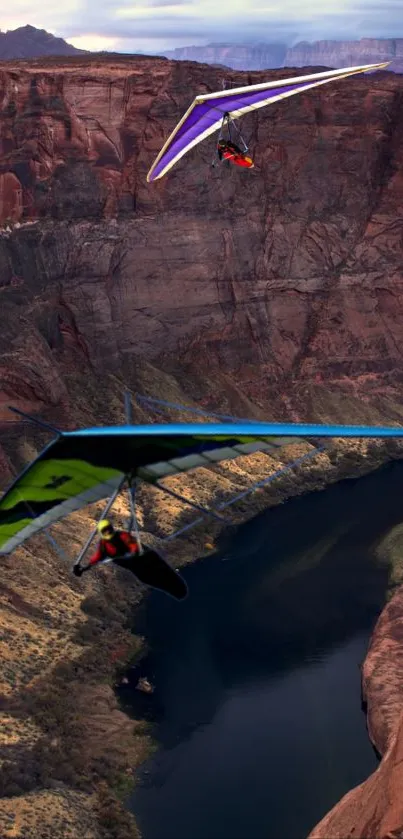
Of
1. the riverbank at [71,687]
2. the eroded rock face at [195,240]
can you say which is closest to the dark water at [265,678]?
the riverbank at [71,687]

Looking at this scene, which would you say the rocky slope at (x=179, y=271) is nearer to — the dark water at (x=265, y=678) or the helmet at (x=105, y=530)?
the dark water at (x=265, y=678)

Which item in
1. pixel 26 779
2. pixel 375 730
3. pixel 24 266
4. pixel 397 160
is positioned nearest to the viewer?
pixel 26 779

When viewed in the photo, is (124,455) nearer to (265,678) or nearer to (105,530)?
(105,530)

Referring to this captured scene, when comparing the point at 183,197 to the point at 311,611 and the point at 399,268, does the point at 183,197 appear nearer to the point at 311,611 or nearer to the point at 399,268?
the point at 399,268

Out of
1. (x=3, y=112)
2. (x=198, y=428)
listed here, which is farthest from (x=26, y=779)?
(x=3, y=112)

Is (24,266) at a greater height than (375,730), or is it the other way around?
(24,266)

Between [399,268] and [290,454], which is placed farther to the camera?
[399,268]

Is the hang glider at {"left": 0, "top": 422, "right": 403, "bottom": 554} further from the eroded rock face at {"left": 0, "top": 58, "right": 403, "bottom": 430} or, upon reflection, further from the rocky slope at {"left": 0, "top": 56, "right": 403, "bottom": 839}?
the eroded rock face at {"left": 0, "top": 58, "right": 403, "bottom": 430}

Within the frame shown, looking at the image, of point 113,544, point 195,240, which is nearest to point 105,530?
point 113,544
